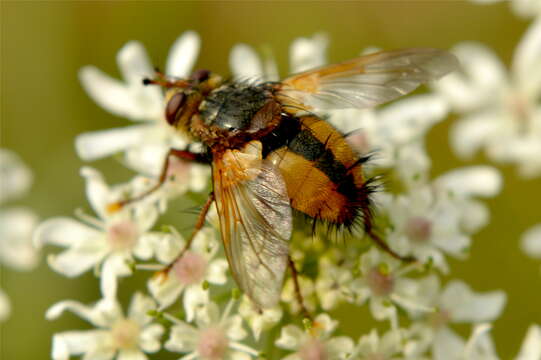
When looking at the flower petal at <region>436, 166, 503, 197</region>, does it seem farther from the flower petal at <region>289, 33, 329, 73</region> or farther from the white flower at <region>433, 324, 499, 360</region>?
the flower petal at <region>289, 33, 329, 73</region>

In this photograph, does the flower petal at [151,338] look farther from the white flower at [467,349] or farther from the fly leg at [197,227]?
the white flower at [467,349]

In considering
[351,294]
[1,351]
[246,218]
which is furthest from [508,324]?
[1,351]

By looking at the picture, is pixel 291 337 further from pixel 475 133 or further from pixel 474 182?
pixel 475 133

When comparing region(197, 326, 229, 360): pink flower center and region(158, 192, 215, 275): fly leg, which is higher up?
region(158, 192, 215, 275): fly leg

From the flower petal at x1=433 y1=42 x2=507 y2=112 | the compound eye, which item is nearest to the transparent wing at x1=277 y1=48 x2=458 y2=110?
the compound eye

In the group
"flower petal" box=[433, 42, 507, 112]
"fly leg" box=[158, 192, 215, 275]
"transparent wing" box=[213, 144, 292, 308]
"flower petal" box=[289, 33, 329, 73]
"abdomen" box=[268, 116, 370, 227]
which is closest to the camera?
"transparent wing" box=[213, 144, 292, 308]
